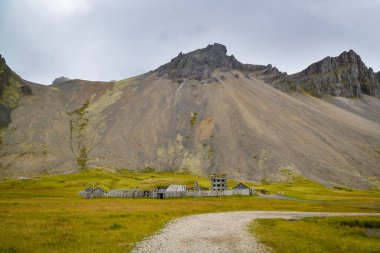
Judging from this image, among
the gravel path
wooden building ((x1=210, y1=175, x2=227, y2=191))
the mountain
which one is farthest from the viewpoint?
the mountain

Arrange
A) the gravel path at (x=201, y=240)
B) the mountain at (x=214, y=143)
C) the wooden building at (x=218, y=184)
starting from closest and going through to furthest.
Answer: the gravel path at (x=201, y=240) → the wooden building at (x=218, y=184) → the mountain at (x=214, y=143)

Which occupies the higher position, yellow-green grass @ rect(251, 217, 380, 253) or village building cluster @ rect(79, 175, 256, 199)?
yellow-green grass @ rect(251, 217, 380, 253)

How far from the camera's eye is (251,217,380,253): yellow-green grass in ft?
76.4

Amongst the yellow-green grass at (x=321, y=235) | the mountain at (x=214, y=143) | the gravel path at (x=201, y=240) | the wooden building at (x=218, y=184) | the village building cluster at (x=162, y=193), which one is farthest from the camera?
the mountain at (x=214, y=143)

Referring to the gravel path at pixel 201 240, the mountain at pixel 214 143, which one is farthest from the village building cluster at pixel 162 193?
the mountain at pixel 214 143

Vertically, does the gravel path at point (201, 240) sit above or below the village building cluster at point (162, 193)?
above

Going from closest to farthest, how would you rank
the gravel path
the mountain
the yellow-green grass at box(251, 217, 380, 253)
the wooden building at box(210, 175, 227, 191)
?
the gravel path < the yellow-green grass at box(251, 217, 380, 253) < the wooden building at box(210, 175, 227, 191) < the mountain

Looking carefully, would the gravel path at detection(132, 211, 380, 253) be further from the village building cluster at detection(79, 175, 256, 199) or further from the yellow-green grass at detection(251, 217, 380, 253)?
the village building cluster at detection(79, 175, 256, 199)

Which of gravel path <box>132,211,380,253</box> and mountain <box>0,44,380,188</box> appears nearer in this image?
gravel path <box>132,211,380,253</box>

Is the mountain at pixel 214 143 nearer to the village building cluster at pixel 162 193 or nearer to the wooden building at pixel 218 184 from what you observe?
the wooden building at pixel 218 184

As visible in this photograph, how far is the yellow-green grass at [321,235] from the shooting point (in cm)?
2330

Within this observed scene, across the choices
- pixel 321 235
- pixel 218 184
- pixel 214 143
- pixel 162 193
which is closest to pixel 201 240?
pixel 321 235

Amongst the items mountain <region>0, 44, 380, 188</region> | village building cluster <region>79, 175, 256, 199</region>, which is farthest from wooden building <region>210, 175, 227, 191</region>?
mountain <region>0, 44, 380, 188</region>

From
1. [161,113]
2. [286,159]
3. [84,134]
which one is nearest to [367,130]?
[286,159]
